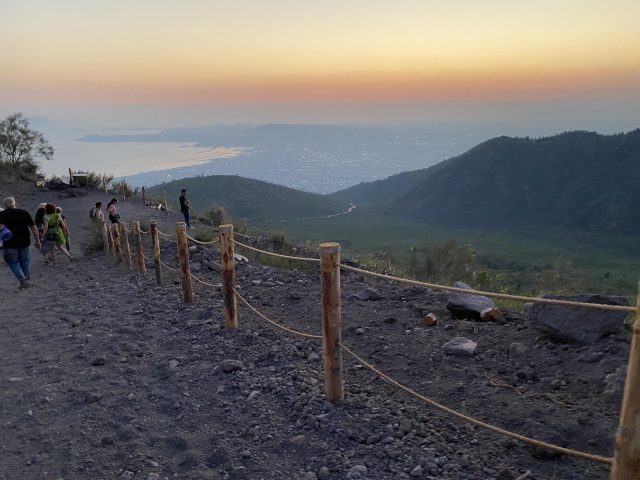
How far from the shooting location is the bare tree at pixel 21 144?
2758 centimetres

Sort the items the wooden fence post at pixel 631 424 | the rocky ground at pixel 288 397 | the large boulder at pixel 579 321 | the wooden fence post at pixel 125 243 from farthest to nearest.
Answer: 1. the wooden fence post at pixel 125 243
2. the large boulder at pixel 579 321
3. the rocky ground at pixel 288 397
4. the wooden fence post at pixel 631 424

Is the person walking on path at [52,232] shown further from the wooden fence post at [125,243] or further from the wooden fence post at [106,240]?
the wooden fence post at [125,243]

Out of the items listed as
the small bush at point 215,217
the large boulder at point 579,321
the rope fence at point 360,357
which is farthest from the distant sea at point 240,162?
the large boulder at point 579,321

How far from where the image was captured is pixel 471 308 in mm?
6090

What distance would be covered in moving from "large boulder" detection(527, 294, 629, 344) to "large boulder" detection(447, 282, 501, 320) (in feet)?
2.64

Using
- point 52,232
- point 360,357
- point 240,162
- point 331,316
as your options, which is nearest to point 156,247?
point 52,232

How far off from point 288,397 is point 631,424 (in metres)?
2.78

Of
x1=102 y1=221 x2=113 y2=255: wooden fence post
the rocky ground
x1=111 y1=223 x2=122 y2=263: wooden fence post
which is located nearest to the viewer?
the rocky ground

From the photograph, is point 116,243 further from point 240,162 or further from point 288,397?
point 240,162

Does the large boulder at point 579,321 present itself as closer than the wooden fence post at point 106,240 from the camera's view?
Yes

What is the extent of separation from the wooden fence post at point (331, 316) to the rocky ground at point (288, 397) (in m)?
0.17

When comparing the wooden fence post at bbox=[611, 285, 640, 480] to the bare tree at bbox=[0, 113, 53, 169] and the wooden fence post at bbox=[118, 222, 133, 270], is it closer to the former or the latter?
the wooden fence post at bbox=[118, 222, 133, 270]

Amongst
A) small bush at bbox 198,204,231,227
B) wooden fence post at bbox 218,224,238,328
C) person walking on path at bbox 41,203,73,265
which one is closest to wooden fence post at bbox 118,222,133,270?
person walking on path at bbox 41,203,73,265

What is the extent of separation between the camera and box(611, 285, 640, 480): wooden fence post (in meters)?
2.10
